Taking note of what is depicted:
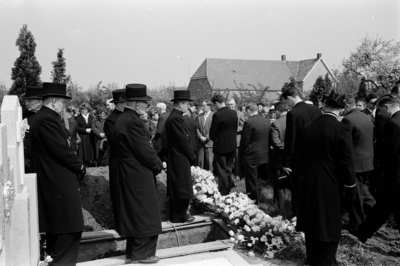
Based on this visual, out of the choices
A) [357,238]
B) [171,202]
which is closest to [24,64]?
[171,202]

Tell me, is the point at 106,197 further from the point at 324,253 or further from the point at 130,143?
the point at 324,253

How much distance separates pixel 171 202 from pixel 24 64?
20.2 meters

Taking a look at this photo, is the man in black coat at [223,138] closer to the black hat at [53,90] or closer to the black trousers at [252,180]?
the black trousers at [252,180]

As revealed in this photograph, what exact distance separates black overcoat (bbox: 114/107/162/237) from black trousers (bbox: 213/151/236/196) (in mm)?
3690

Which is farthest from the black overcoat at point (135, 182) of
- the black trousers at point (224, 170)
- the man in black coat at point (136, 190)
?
the black trousers at point (224, 170)

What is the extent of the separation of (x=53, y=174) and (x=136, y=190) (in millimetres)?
965

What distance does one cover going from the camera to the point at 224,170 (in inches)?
351

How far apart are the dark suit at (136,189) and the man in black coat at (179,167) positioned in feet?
4.95

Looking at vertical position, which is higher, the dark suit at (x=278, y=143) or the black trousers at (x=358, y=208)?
the dark suit at (x=278, y=143)

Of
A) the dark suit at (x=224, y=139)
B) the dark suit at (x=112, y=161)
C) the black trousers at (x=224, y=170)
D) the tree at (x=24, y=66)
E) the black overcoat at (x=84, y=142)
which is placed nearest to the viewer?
the dark suit at (x=112, y=161)

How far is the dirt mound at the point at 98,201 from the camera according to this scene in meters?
7.12

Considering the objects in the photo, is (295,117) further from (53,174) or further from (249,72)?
(249,72)

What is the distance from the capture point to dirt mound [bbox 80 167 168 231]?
23.4 ft

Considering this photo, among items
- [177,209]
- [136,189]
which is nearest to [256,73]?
[177,209]
